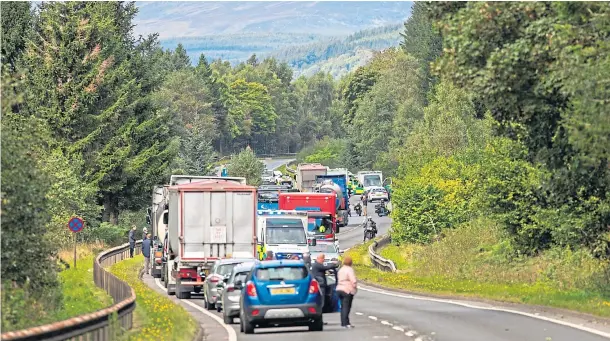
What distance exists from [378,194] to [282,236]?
6559 centimetres

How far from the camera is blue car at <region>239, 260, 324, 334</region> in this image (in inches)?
1030

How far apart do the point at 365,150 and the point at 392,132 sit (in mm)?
9022

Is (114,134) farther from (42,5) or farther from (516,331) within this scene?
(516,331)

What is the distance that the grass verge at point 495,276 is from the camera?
3266 cm

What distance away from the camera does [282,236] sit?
1972 inches

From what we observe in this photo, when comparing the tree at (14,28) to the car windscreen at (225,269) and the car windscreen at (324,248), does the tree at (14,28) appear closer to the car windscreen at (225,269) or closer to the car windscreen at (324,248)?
the car windscreen at (324,248)

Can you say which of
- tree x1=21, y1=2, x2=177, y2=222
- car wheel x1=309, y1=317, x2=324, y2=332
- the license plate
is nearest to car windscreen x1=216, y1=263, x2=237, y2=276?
car wheel x1=309, y1=317, x2=324, y2=332


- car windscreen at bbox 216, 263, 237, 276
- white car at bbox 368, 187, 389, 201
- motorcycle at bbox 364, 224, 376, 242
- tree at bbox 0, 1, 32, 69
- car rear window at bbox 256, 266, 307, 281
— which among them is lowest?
motorcycle at bbox 364, 224, 376, 242

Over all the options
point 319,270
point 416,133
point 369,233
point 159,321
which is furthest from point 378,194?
point 159,321

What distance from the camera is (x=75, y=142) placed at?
7606 cm

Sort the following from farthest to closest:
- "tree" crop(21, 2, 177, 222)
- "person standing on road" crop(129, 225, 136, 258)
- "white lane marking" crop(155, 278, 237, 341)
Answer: "tree" crop(21, 2, 177, 222) → "person standing on road" crop(129, 225, 136, 258) → "white lane marking" crop(155, 278, 237, 341)

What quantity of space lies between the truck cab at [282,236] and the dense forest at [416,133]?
7104mm

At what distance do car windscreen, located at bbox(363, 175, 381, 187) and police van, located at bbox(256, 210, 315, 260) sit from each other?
243 ft

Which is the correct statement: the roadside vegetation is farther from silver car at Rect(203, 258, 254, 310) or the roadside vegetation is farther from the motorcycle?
the motorcycle
